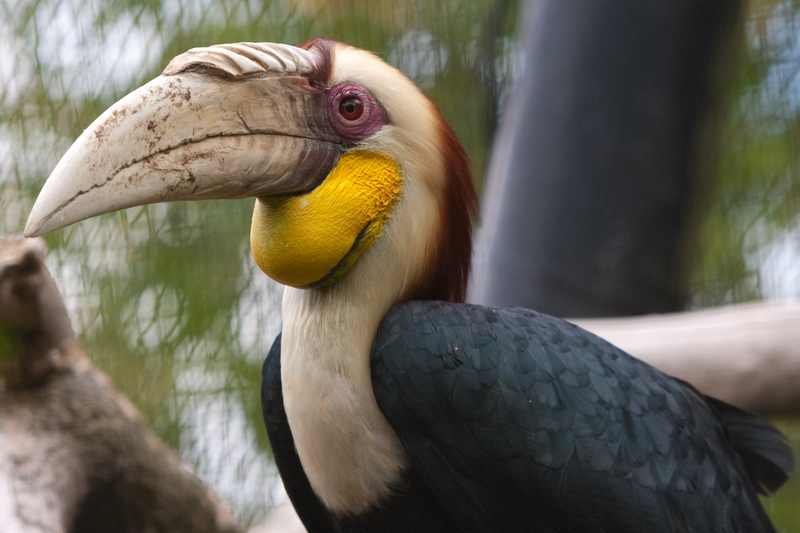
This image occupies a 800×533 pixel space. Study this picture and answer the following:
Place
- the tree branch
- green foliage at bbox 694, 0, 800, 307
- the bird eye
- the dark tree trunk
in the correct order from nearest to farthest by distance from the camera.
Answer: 1. the bird eye
2. the tree branch
3. the dark tree trunk
4. green foliage at bbox 694, 0, 800, 307

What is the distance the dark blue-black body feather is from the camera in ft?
4.16

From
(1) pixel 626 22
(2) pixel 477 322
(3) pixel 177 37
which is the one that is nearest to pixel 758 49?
(1) pixel 626 22

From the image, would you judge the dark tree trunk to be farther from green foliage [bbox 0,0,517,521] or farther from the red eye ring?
the red eye ring

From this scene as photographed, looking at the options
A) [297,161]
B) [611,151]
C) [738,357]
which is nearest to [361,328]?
[297,161]

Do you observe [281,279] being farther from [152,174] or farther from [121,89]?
[121,89]

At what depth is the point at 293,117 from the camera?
4.28ft

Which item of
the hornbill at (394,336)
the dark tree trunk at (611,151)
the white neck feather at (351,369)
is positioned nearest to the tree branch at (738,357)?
the dark tree trunk at (611,151)

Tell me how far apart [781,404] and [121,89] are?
7.01ft

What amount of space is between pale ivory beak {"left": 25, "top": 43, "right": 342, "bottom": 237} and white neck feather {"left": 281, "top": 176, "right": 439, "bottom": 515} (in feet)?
0.55

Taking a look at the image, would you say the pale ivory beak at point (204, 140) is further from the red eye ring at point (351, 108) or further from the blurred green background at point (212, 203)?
the blurred green background at point (212, 203)

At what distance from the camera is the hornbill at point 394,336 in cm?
124

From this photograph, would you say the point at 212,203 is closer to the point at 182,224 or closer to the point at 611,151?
the point at 182,224

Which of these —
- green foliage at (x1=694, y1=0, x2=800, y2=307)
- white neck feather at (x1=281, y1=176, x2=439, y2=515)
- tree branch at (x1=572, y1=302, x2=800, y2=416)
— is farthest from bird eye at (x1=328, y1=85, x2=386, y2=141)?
green foliage at (x1=694, y1=0, x2=800, y2=307)

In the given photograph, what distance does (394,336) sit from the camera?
1303 millimetres
